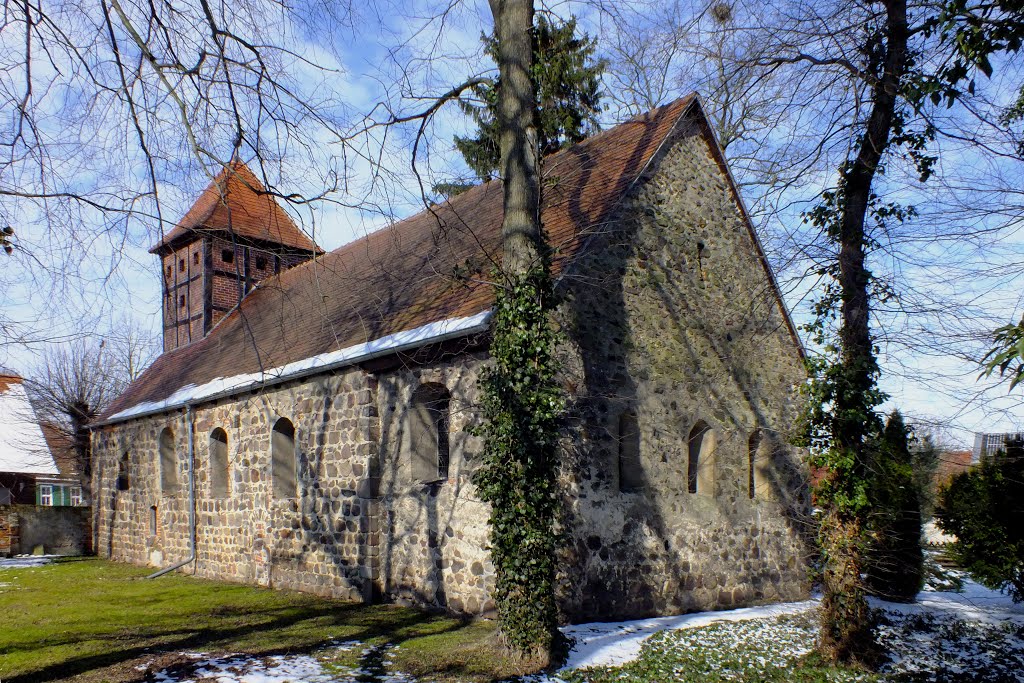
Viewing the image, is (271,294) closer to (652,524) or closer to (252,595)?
(252,595)

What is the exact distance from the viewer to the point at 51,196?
6.47 m

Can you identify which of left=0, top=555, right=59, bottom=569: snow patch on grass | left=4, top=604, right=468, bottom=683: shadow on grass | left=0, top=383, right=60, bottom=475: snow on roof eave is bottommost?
left=0, top=555, right=59, bottom=569: snow patch on grass

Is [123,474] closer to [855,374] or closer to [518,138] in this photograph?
[518,138]

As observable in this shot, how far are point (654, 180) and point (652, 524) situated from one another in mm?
4671

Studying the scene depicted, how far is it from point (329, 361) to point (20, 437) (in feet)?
72.4

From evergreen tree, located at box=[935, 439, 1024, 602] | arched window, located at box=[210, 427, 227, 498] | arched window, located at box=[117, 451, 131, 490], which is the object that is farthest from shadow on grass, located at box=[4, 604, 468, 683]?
arched window, located at box=[117, 451, 131, 490]

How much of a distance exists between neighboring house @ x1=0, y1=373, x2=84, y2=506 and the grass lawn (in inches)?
639

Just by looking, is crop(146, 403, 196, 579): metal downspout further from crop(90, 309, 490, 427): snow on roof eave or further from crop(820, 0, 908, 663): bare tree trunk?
crop(820, 0, 908, 663): bare tree trunk

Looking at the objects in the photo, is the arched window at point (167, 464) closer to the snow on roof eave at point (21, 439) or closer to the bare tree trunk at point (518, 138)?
the bare tree trunk at point (518, 138)

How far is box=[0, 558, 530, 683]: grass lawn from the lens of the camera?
7086 millimetres

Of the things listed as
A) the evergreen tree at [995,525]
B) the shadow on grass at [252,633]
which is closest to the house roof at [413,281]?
the shadow on grass at [252,633]

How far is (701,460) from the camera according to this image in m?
11.1

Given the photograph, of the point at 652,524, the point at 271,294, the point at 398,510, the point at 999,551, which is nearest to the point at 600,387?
the point at 652,524

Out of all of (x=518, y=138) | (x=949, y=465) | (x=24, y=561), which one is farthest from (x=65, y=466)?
(x=949, y=465)
